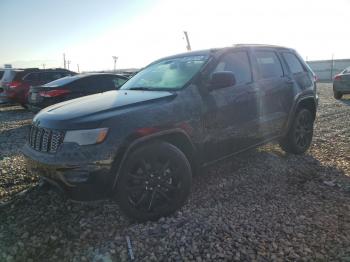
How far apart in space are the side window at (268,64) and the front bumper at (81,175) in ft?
9.42

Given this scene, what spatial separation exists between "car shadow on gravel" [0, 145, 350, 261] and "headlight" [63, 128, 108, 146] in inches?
25.8

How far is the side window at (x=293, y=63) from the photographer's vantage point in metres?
5.54

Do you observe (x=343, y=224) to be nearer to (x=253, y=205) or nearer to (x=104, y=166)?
(x=253, y=205)

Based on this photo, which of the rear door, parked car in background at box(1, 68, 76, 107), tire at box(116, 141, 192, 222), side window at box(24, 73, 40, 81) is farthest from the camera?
side window at box(24, 73, 40, 81)

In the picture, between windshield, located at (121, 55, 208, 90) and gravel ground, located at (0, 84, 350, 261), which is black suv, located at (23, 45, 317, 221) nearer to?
windshield, located at (121, 55, 208, 90)

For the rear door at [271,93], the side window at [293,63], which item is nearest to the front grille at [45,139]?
the rear door at [271,93]

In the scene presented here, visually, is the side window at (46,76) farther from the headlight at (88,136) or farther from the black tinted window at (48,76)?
the headlight at (88,136)

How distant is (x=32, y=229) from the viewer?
346 centimetres

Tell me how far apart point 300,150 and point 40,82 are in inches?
441

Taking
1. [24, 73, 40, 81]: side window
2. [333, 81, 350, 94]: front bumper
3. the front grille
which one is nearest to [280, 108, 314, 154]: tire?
the front grille

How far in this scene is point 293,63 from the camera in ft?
18.5

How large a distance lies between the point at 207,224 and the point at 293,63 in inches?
139

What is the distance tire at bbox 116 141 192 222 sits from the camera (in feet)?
10.7

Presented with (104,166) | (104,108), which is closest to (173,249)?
(104,166)
